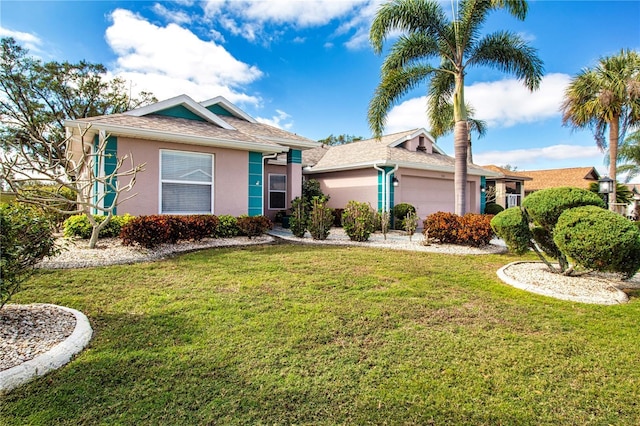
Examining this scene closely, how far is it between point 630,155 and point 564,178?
201 inches

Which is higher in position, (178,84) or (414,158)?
(178,84)

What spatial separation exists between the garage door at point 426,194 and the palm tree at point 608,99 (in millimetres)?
6957

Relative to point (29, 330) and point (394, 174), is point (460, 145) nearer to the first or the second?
point (394, 174)

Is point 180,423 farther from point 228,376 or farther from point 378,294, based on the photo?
point 378,294

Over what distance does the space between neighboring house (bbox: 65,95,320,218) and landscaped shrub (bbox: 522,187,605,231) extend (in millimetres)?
8050

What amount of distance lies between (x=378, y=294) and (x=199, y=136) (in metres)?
7.56

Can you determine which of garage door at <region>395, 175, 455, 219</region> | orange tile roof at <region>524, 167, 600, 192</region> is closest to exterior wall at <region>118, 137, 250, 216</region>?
garage door at <region>395, 175, 455, 219</region>

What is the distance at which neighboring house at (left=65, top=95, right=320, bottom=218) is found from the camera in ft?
30.9

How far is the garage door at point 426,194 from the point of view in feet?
53.4

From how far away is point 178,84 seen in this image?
681 inches

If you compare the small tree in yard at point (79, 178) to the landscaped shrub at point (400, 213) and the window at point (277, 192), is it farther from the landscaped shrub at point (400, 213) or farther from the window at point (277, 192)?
the landscaped shrub at point (400, 213)

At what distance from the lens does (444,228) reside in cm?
1052

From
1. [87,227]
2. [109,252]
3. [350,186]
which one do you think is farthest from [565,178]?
[87,227]

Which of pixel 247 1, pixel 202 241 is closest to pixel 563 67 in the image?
pixel 247 1
